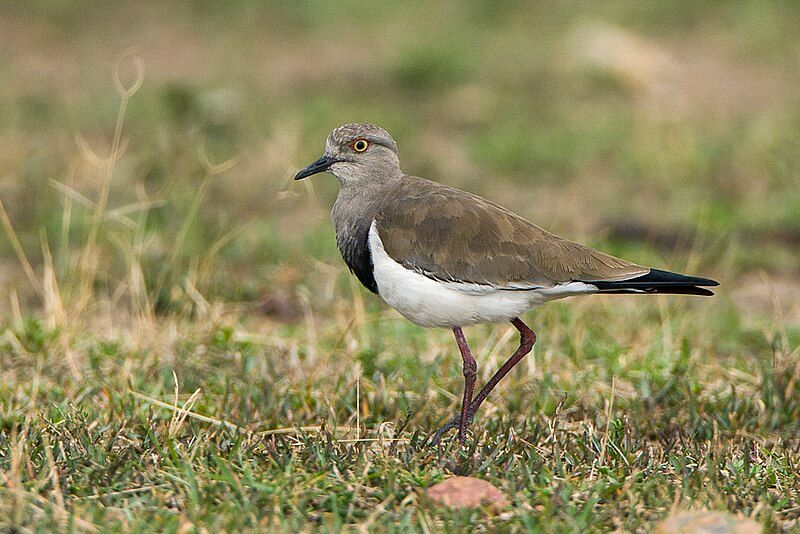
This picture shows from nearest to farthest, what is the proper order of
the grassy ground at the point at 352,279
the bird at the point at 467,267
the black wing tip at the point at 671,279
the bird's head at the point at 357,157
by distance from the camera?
the grassy ground at the point at 352,279 → the black wing tip at the point at 671,279 → the bird at the point at 467,267 → the bird's head at the point at 357,157

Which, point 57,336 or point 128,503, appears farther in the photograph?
point 57,336

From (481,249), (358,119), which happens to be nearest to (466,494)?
(481,249)

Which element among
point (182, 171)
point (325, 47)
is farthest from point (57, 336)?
point (325, 47)

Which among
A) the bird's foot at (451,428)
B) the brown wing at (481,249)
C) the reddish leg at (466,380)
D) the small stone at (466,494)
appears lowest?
the bird's foot at (451,428)

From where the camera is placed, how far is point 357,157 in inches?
178

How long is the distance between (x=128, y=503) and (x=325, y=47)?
8625 millimetres

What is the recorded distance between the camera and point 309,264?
21.4 feet

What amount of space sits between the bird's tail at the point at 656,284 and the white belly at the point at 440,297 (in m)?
0.26

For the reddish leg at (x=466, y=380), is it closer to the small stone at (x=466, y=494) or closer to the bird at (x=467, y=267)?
the bird at (x=467, y=267)

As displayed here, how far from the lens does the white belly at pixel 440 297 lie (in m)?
4.08

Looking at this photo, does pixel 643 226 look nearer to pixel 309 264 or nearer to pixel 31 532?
pixel 309 264

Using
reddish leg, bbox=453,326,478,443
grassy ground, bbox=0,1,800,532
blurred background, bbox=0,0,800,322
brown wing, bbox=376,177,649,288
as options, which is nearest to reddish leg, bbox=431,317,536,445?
reddish leg, bbox=453,326,478,443

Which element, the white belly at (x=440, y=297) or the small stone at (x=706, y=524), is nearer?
the small stone at (x=706, y=524)

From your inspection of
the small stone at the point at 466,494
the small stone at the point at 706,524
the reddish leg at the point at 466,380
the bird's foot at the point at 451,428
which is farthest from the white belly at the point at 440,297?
the small stone at the point at 706,524
